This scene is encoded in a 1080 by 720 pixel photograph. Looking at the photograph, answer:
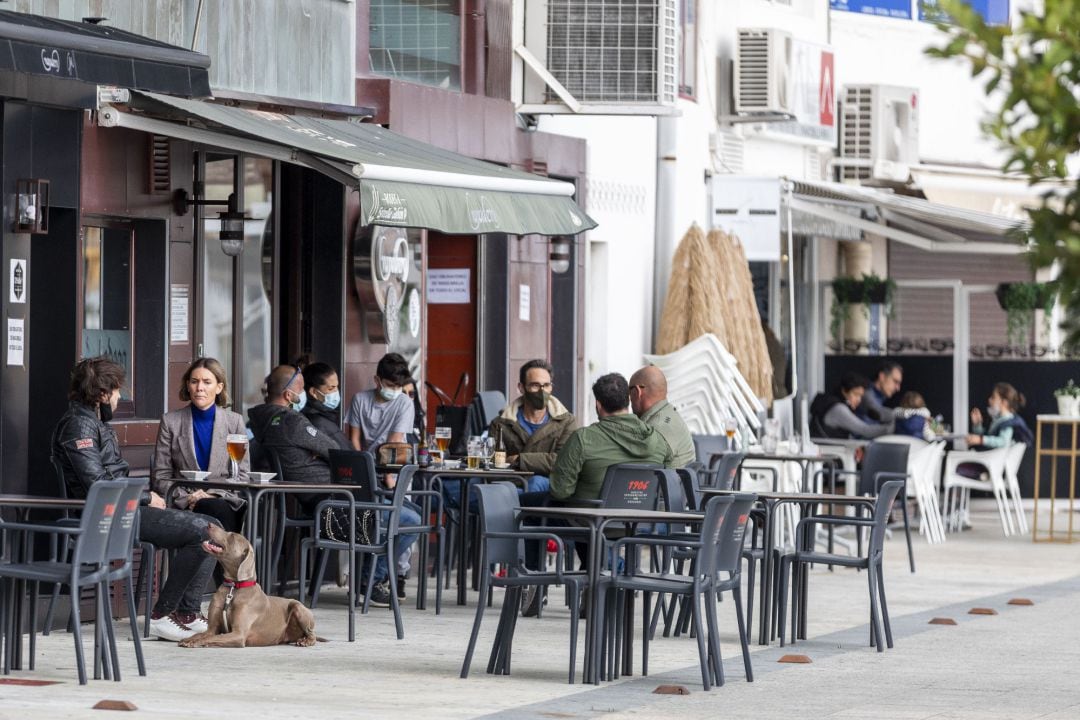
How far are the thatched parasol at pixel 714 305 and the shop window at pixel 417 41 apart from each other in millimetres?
3452

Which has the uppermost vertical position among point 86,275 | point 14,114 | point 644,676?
point 14,114

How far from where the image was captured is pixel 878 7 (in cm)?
2523

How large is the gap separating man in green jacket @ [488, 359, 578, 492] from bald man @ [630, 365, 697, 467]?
97 cm

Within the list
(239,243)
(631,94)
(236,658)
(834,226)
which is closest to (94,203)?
(239,243)

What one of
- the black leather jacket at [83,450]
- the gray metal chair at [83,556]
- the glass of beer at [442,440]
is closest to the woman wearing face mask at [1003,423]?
the glass of beer at [442,440]

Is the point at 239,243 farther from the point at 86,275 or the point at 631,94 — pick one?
the point at 631,94

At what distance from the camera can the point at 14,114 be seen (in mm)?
11703

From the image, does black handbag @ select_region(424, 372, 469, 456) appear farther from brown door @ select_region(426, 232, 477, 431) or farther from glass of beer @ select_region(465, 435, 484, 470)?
glass of beer @ select_region(465, 435, 484, 470)

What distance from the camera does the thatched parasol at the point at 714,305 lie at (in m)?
19.1

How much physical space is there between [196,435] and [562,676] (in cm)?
274

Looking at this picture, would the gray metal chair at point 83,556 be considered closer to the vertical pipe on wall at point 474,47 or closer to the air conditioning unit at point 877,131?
the vertical pipe on wall at point 474,47

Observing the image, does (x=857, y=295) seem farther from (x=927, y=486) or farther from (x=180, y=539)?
(x=180, y=539)

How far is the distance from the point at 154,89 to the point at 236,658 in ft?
9.38

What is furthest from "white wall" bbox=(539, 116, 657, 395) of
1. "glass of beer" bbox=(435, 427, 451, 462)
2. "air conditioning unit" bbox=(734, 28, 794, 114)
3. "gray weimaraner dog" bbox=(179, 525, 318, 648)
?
"gray weimaraner dog" bbox=(179, 525, 318, 648)
